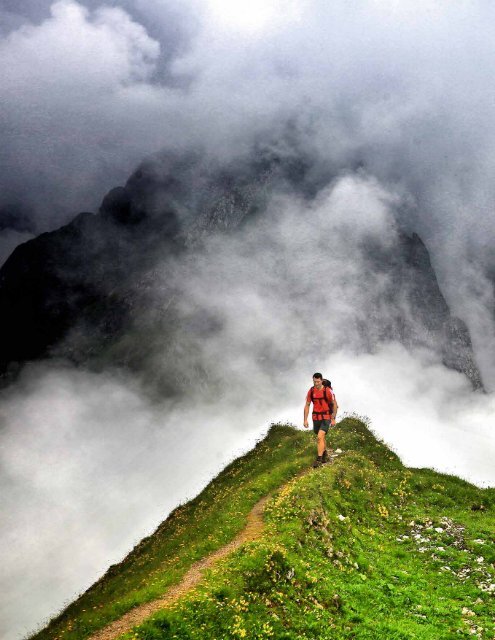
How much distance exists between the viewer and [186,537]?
92.9 feet

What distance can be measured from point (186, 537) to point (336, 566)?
1352cm

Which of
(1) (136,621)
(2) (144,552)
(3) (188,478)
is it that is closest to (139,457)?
(3) (188,478)

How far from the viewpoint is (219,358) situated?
197 metres

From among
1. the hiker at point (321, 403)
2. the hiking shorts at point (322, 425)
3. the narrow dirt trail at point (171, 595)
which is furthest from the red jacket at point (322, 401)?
the narrow dirt trail at point (171, 595)

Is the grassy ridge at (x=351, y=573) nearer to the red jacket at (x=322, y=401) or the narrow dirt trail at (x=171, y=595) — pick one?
the narrow dirt trail at (x=171, y=595)

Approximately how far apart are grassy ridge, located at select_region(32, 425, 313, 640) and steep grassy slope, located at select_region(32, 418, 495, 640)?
0.52ft

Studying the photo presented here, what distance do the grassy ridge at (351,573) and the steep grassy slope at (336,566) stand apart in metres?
0.05

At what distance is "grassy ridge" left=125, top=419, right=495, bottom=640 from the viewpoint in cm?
1380

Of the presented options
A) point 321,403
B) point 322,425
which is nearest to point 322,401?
point 321,403

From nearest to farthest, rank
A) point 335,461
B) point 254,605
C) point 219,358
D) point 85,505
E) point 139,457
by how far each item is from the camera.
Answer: point 254,605, point 335,461, point 85,505, point 139,457, point 219,358

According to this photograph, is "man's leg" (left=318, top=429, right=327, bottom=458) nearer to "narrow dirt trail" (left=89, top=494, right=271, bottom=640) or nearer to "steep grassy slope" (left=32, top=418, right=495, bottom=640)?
"steep grassy slope" (left=32, top=418, right=495, bottom=640)

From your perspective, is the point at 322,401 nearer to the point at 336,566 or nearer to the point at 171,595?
the point at 336,566

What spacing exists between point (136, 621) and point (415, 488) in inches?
869

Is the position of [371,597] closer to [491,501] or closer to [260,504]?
[260,504]
